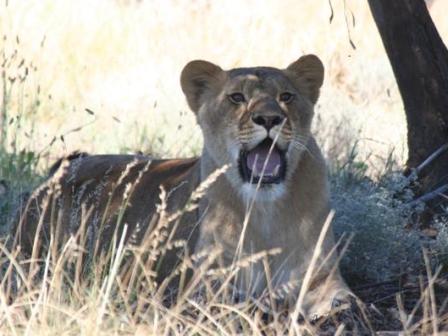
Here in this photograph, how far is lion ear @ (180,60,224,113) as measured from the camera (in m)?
5.68

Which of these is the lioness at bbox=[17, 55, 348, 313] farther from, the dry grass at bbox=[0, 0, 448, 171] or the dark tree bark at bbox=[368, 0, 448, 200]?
the dry grass at bbox=[0, 0, 448, 171]

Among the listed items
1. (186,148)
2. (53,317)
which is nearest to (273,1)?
(186,148)

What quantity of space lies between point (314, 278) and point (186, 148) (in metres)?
4.00

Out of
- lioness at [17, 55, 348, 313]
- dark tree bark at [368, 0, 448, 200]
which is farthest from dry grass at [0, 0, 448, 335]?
lioness at [17, 55, 348, 313]

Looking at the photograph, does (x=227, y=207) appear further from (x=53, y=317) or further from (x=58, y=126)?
(x=58, y=126)

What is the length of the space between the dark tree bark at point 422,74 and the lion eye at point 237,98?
136 cm

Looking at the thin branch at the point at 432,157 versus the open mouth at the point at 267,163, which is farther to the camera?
the thin branch at the point at 432,157

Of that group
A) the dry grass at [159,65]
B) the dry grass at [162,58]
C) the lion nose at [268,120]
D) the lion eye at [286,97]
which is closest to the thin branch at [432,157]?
the dry grass at [159,65]

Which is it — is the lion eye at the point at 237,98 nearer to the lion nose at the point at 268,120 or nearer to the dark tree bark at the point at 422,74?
the lion nose at the point at 268,120

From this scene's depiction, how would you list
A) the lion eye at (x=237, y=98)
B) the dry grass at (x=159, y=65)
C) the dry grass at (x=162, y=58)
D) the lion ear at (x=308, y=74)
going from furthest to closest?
1. the dry grass at (x=162, y=58)
2. the dry grass at (x=159, y=65)
3. the lion ear at (x=308, y=74)
4. the lion eye at (x=237, y=98)

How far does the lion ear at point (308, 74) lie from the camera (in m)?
5.66

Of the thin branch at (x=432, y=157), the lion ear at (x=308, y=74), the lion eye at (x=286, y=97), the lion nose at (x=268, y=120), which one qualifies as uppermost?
the lion ear at (x=308, y=74)

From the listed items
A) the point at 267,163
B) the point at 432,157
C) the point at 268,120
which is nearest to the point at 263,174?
the point at 267,163

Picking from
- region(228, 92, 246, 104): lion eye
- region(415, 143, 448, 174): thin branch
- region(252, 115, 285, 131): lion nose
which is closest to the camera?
region(252, 115, 285, 131): lion nose
